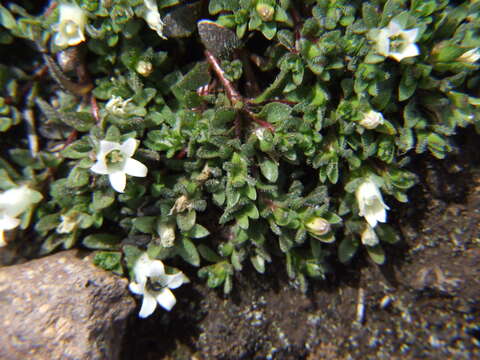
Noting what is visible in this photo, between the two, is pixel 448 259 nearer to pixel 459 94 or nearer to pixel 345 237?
pixel 345 237

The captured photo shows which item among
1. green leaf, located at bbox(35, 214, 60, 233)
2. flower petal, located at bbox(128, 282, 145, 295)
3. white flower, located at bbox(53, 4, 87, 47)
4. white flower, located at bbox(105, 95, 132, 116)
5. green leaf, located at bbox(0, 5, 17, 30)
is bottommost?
flower petal, located at bbox(128, 282, 145, 295)

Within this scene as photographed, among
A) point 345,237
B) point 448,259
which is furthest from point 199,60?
point 448,259

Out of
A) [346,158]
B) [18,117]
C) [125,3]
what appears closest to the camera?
[125,3]

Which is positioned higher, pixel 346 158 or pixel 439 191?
pixel 346 158

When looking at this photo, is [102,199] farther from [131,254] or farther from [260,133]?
[260,133]

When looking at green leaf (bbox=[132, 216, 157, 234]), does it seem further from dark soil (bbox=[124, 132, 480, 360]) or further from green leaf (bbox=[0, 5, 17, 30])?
green leaf (bbox=[0, 5, 17, 30])

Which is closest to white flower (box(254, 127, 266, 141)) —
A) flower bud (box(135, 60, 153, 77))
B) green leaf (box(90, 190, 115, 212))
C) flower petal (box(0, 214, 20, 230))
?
flower bud (box(135, 60, 153, 77))
